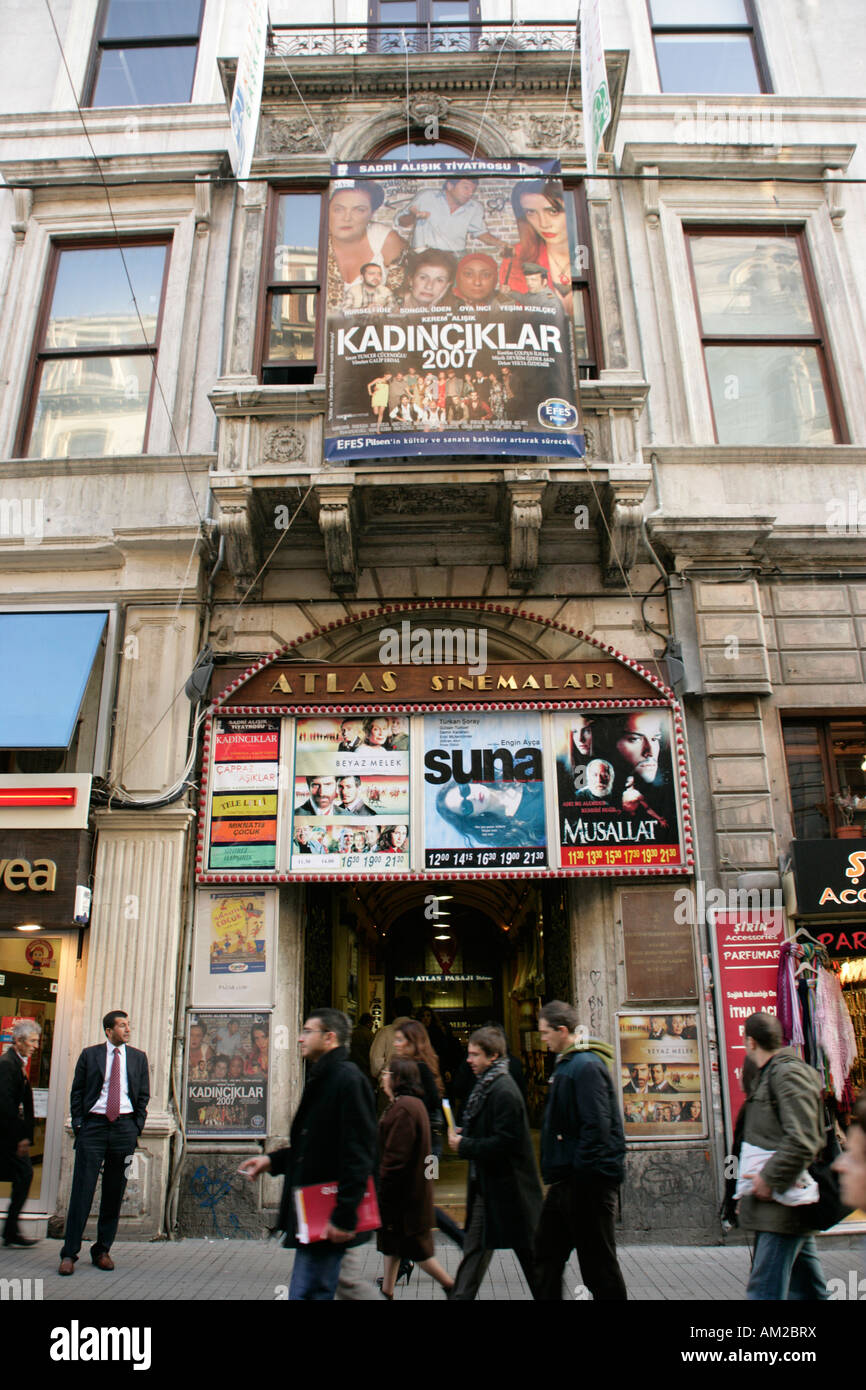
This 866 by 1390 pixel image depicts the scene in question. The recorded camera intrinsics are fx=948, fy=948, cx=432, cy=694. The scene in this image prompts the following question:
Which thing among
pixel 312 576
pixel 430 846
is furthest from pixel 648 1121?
pixel 312 576

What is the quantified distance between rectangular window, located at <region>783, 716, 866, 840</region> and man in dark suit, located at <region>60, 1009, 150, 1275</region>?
6.98 m

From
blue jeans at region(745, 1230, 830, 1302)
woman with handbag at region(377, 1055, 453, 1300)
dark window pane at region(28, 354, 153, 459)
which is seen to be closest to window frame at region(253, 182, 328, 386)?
dark window pane at region(28, 354, 153, 459)

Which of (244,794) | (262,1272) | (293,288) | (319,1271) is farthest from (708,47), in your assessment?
(262,1272)

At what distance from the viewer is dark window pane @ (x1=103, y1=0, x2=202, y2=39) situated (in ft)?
45.3

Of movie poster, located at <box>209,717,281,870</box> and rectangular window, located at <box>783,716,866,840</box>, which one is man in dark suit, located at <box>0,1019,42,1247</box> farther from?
rectangular window, located at <box>783,716,866,840</box>

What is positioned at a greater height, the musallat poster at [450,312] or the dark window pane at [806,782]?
the musallat poster at [450,312]

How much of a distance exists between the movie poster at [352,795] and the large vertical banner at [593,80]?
23.5 ft

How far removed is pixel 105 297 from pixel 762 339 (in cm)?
847

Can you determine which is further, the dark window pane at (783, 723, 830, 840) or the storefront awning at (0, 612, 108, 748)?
the dark window pane at (783, 723, 830, 840)

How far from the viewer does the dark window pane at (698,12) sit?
13.7m

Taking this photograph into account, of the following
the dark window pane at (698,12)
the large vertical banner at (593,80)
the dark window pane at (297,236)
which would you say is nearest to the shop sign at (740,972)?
the large vertical banner at (593,80)

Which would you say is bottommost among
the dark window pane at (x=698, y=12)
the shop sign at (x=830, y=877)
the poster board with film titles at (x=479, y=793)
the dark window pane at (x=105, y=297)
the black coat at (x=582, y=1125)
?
the black coat at (x=582, y=1125)

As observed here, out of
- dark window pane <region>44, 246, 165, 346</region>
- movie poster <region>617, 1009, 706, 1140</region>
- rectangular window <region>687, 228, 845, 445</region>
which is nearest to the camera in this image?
movie poster <region>617, 1009, 706, 1140</region>

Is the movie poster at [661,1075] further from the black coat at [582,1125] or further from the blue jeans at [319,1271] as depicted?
the blue jeans at [319,1271]
